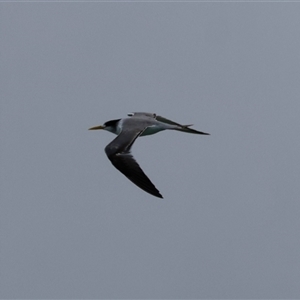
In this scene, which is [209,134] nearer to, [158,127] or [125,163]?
[158,127]

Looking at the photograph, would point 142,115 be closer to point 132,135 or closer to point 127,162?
point 132,135

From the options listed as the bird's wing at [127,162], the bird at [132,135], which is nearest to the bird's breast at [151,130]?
the bird at [132,135]

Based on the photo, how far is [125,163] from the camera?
32031 millimetres

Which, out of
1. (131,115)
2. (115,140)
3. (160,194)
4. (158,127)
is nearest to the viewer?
(160,194)

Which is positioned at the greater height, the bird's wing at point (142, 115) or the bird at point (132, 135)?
the bird's wing at point (142, 115)

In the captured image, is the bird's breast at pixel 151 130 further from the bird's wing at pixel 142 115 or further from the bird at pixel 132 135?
the bird's wing at pixel 142 115

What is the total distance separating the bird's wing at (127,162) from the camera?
31.1 m

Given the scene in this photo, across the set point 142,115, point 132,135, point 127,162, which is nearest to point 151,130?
point 132,135

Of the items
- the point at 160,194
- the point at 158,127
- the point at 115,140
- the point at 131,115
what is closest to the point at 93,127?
the point at 131,115

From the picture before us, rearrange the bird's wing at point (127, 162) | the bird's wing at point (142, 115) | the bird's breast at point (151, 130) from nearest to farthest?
the bird's wing at point (127, 162) < the bird's breast at point (151, 130) < the bird's wing at point (142, 115)

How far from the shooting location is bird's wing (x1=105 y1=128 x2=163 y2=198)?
102ft

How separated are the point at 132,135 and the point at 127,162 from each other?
8.49ft

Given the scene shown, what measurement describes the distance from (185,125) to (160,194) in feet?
25.3

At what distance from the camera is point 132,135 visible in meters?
34.4
